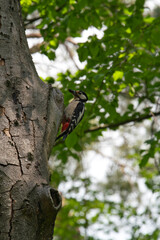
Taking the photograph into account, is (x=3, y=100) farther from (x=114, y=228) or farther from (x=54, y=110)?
(x=114, y=228)

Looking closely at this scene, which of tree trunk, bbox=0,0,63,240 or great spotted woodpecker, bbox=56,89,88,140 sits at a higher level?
great spotted woodpecker, bbox=56,89,88,140

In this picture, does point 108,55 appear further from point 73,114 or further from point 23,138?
point 23,138

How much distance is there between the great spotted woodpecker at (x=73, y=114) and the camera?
4.00 m

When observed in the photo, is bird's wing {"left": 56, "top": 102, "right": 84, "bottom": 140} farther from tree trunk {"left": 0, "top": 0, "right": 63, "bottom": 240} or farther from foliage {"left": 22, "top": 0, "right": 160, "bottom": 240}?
tree trunk {"left": 0, "top": 0, "right": 63, "bottom": 240}

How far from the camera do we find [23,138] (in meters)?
1.75

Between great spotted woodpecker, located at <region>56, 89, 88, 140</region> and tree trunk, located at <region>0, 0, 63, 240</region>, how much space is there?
1.68 meters

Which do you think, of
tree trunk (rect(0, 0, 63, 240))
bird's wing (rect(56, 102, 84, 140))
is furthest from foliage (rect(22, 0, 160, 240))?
tree trunk (rect(0, 0, 63, 240))

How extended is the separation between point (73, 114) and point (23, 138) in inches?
99.0

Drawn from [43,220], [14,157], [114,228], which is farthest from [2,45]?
[114,228]

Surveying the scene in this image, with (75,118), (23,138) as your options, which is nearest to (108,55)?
(75,118)

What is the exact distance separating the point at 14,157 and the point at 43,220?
390mm

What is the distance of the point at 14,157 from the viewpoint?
1.64 meters

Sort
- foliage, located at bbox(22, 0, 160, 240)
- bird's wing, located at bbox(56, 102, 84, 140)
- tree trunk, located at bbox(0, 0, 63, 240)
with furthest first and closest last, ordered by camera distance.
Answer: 1. bird's wing, located at bbox(56, 102, 84, 140)
2. foliage, located at bbox(22, 0, 160, 240)
3. tree trunk, located at bbox(0, 0, 63, 240)

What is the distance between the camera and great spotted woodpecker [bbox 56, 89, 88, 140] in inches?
157
